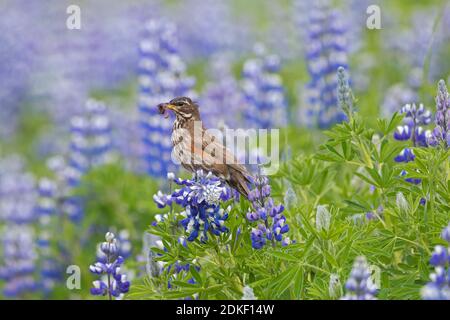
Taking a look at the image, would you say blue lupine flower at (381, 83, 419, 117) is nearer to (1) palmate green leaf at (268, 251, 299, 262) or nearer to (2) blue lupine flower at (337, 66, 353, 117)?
(2) blue lupine flower at (337, 66, 353, 117)

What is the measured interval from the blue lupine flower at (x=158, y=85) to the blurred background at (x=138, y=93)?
0.01m

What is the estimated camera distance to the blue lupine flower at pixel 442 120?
3.38m

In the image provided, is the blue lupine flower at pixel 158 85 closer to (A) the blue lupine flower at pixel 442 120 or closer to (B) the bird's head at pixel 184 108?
(B) the bird's head at pixel 184 108

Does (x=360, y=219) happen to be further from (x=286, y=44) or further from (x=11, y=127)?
(x=11, y=127)

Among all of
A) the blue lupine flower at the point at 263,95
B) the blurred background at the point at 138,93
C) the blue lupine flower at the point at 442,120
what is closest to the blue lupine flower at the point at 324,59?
the blurred background at the point at 138,93

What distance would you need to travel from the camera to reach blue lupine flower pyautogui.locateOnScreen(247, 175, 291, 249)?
10.8 feet

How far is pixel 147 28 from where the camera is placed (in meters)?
6.80

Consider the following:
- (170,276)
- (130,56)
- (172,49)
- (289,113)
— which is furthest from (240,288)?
(130,56)

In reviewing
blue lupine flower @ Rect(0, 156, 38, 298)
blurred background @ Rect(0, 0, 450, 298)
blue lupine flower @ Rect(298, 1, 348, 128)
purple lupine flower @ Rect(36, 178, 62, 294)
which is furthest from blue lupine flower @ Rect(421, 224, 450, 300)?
blue lupine flower @ Rect(0, 156, 38, 298)

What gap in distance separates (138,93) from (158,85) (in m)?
1.68

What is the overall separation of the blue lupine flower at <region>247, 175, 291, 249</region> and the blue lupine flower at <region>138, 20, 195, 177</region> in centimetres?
308

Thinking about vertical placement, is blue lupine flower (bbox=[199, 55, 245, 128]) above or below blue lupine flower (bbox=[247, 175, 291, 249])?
above

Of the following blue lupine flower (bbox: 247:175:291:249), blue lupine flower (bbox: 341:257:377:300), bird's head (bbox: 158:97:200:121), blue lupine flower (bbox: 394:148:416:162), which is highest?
bird's head (bbox: 158:97:200:121)
